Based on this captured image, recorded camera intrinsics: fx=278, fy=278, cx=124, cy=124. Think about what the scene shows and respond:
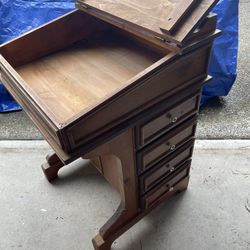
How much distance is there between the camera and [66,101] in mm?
817

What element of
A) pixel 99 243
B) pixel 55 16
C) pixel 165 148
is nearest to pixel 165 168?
pixel 165 148

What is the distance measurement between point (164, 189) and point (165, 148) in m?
0.27

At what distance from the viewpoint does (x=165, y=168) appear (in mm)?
1119

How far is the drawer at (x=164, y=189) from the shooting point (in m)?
1.17

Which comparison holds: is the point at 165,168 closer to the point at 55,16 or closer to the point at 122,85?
the point at 122,85

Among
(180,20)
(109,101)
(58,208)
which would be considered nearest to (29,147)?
(58,208)

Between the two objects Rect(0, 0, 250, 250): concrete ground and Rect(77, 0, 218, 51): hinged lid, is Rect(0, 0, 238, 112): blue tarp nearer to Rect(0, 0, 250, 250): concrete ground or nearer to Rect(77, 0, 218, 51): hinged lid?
Rect(0, 0, 250, 250): concrete ground

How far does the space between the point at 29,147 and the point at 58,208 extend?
49 centimetres

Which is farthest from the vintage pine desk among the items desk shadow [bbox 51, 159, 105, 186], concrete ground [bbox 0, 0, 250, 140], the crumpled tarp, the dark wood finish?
the crumpled tarp

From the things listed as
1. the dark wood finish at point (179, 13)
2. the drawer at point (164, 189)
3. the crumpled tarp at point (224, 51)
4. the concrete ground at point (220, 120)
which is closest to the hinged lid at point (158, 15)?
the dark wood finish at point (179, 13)

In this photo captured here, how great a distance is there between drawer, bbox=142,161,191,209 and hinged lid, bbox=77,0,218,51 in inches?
25.9

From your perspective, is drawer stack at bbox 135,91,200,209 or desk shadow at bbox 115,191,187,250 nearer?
drawer stack at bbox 135,91,200,209

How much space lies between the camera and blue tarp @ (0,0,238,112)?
162 cm

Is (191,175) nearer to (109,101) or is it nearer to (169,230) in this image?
(169,230)
